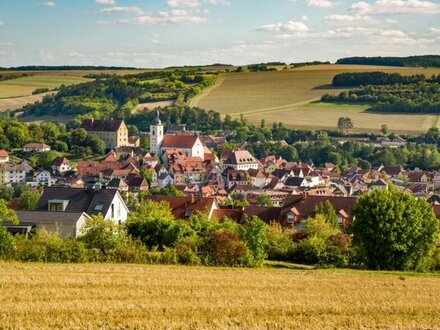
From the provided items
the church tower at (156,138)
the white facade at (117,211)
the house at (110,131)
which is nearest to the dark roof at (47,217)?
the white facade at (117,211)

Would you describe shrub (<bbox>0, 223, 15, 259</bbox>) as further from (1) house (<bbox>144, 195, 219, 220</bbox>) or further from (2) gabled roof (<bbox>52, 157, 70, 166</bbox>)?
(2) gabled roof (<bbox>52, 157, 70, 166</bbox>)

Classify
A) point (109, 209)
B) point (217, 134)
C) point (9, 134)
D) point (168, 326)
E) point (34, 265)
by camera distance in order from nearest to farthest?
point (168, 326)
point (34, 265)
point (109, 209)
point (9, 134)
point (217, 134)

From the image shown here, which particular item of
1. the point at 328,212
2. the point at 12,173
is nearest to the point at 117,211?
the point at 328,212

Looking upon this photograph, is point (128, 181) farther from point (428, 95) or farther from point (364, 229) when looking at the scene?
point (428, 95)

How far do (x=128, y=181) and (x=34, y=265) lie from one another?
3094 inches

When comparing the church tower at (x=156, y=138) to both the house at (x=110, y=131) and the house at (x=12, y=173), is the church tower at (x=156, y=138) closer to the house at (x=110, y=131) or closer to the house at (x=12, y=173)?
the house at (x=110, y=131)

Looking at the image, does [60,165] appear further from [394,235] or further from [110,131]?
[394,235]

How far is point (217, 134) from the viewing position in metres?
177

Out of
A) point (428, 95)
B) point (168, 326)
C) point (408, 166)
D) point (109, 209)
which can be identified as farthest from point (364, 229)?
point (428, 95)

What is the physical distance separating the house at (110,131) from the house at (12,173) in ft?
88.6

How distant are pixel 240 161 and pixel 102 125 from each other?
28.1 m

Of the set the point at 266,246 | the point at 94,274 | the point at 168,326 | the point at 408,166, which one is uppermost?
the point at 168,326

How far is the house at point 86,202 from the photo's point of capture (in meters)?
47.2

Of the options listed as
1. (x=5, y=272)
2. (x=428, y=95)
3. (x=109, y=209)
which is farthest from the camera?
(x=428, y=95)
